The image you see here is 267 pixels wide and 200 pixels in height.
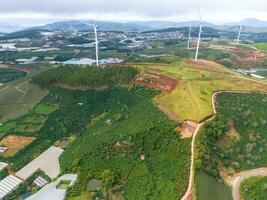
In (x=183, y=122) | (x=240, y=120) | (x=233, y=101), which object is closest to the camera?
(x=183, y=122)

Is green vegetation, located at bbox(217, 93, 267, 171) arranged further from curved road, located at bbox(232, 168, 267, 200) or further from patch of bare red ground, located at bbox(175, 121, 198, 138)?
patch of bare red ground, located at bbox(175, 121, 198, 138)

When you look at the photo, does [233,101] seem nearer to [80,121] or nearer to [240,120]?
[240,120]

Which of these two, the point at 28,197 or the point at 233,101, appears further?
the point at 233,101

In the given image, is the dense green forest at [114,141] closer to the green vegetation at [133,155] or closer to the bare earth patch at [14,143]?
the green vegetation at [133,155]

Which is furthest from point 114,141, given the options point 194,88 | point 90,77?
point 90,77

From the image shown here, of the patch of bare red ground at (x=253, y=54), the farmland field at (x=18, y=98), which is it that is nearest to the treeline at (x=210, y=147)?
the farmland field at (x=18, y=98)

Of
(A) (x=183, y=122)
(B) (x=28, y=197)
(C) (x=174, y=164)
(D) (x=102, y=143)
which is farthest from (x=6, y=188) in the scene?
(A) (x=183, y=122)
